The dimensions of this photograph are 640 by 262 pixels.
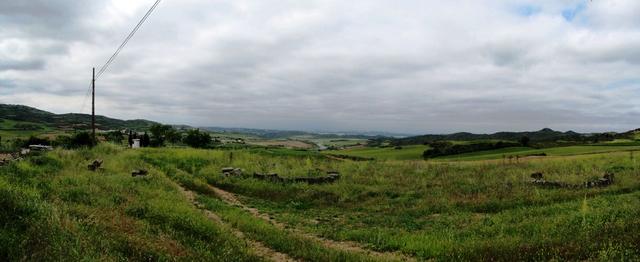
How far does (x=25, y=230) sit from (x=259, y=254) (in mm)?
4499

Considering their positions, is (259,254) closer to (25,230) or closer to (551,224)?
(25,230)

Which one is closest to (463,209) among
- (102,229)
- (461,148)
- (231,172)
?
(102,229)

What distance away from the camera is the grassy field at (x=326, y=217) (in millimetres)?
7410

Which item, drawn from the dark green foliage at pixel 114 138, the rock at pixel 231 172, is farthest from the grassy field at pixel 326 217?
the dark green foliage at pixel 114 138

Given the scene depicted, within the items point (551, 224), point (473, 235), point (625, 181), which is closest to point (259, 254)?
point (473, 235)

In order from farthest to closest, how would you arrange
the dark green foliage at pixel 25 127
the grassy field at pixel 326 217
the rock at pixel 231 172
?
the dark green foliage at pixel 25 127 → the rock at pixel 231 172 → the grassy field at pixel 326 217

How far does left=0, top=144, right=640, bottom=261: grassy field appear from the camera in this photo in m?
7.41

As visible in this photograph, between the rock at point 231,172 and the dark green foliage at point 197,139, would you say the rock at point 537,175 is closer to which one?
the rock at point 231,172

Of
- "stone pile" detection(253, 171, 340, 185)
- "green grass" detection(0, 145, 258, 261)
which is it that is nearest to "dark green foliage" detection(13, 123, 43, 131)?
"stone pile" detection(253, 171, 340, 185)

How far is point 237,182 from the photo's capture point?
22.3 m

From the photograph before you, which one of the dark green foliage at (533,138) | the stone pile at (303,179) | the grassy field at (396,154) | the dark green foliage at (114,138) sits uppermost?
the dark green foliage at (533,138)

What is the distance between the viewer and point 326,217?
1504cm

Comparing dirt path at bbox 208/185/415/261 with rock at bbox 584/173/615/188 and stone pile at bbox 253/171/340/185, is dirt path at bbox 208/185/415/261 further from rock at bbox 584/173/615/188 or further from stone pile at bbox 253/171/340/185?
rock at bbox 584/173/615/188

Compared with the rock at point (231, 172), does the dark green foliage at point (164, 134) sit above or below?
above
